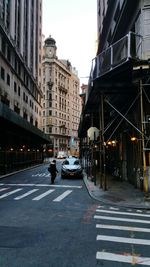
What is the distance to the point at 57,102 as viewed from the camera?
5089 inches

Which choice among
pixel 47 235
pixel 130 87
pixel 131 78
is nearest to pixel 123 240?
pixel 47 235

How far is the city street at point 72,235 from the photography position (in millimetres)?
6035

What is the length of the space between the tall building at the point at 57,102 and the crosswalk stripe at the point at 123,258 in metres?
112

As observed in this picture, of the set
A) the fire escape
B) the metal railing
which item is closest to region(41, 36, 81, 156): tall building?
the fire escape

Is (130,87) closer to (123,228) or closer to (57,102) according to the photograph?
(123,228)

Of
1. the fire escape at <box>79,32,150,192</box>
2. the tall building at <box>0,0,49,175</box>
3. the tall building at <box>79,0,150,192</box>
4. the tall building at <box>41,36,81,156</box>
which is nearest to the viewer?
the fire escape at <box>79,32,150,192</box>

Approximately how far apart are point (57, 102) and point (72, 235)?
123 meters

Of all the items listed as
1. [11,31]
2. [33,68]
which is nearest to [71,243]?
[11,31]

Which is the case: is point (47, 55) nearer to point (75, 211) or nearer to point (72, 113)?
point (72, 113)

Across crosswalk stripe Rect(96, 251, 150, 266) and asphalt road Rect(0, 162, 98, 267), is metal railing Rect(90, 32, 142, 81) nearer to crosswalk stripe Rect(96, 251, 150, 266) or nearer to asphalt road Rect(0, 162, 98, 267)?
asphalt road Rect(0, 162, 98, 267)

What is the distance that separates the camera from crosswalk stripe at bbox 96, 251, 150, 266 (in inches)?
233

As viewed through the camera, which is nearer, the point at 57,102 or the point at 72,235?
the point at 72,235

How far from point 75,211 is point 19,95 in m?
41.5

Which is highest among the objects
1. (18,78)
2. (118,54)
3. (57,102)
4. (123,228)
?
(57,102)
